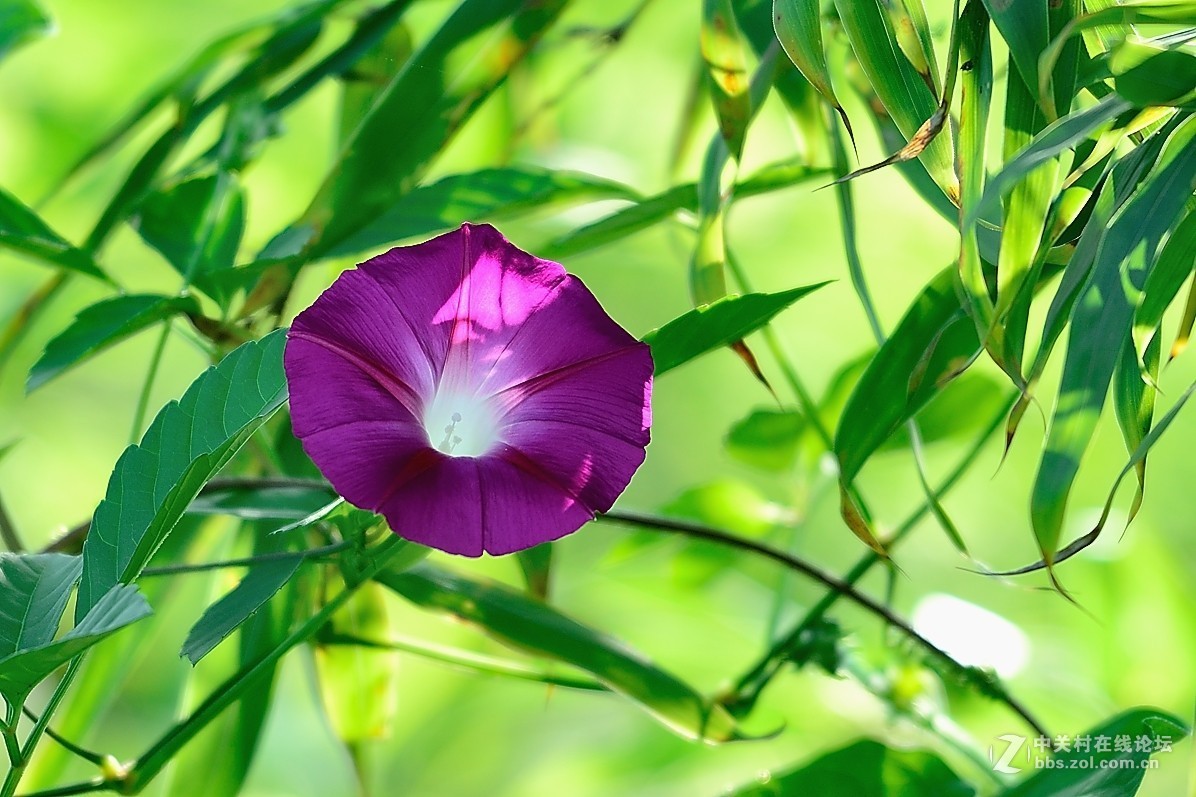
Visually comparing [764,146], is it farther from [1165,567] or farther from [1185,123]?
[1185,123]

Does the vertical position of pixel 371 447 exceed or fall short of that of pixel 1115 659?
it falls short

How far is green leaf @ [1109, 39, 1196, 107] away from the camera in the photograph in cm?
31

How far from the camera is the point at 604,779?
1053mm

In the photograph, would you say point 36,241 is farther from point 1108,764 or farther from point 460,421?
point 1108,764

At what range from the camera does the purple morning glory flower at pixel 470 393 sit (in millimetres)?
313

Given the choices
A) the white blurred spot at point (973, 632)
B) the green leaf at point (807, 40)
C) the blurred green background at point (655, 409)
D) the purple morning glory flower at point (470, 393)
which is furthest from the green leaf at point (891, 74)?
the blurred green background at point (655, 409)

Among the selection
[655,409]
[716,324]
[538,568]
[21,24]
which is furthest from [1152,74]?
[655,409]

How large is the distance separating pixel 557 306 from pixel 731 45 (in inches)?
7.3

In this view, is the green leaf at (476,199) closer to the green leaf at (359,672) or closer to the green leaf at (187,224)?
the green leaf at (187,224)

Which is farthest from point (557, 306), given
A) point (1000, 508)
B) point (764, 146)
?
point (1000, 508)

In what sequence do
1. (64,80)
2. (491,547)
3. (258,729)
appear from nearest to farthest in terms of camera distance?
(491,547) → (258,729) → (64,80)

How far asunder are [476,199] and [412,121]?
0.05 meters

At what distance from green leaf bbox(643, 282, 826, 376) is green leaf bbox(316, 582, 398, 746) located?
0.28m

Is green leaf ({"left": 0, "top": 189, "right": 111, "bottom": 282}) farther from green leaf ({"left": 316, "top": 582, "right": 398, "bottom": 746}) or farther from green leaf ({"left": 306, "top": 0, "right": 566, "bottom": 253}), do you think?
green leaf ({"left": 316, "top": 582, "right": 398, "bottom": 746})
